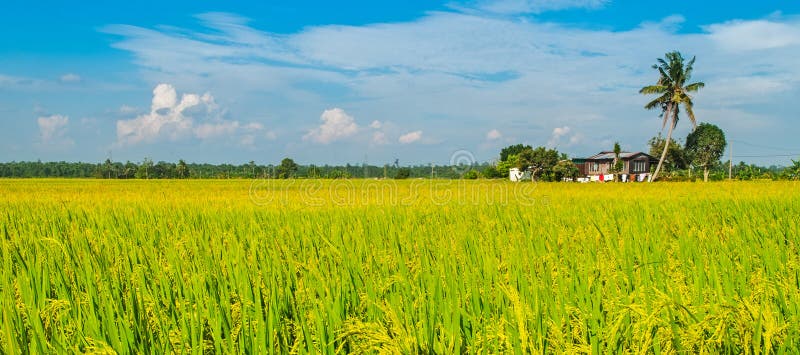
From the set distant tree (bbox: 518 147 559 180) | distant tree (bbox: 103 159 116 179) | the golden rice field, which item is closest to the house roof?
distant tree (bbox: 518 147 559 180)

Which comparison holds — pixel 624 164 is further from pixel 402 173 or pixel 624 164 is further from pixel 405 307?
pixel 405 307

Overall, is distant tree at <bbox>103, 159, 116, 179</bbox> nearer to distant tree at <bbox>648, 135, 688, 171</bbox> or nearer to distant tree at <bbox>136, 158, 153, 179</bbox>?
distant tree at <bbox>136, 158, 153, 179</bbox>

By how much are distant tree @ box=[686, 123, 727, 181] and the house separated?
7836mm

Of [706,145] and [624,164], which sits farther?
[706,145]

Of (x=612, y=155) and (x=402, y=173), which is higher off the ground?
(x=612, y=155)

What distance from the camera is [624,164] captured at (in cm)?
5281

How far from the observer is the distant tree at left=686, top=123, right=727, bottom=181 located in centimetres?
6088

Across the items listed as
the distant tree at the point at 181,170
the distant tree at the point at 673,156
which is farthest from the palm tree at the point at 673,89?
the distant tree at the point at 181,170

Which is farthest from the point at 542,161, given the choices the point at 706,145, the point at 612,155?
the point at 706,145

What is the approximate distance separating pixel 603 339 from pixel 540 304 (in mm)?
235

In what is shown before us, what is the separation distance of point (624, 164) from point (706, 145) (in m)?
16.2

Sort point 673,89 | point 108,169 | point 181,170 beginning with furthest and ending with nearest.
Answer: point 108,169
point 181,170
point 673,89

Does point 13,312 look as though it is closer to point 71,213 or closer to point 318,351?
point 318,351

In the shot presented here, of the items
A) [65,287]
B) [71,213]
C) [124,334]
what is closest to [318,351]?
[124,334]
